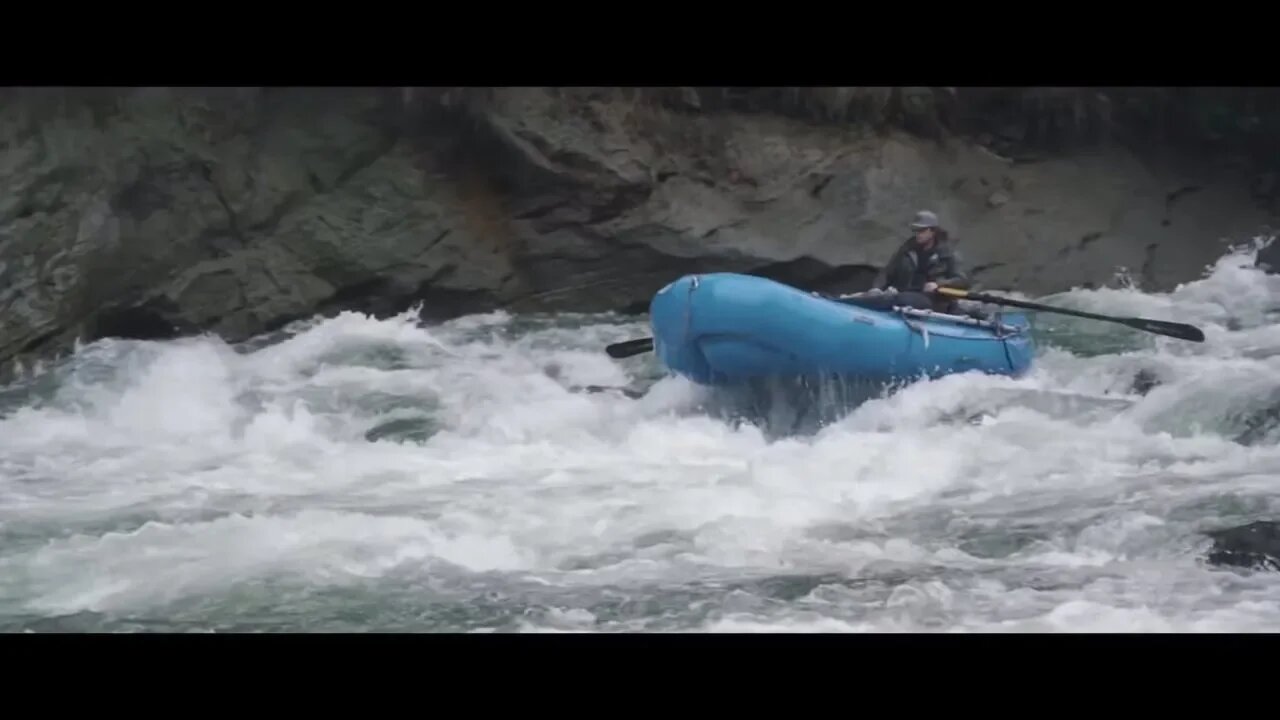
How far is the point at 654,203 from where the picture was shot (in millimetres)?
8195

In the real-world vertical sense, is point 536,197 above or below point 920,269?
above

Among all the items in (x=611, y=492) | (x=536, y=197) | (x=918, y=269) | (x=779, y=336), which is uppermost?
(x=536, y=197)

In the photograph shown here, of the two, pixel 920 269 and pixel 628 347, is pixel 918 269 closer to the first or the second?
pixel 920 269

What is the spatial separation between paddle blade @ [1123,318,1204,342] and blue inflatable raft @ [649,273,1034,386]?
1040 millimetres

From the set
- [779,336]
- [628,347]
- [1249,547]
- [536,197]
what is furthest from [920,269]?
[536,197]

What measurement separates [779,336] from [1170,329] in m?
2.07

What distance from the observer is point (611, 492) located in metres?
4.84

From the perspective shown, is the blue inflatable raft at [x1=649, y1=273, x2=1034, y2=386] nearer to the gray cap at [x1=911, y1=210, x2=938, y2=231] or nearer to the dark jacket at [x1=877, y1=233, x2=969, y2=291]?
the dark jacket at [x1=877, y1=233, x2=969, y2=291]

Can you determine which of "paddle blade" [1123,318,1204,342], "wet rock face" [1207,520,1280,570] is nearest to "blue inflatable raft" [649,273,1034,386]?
"paddle blade" [1123,318,1204,342]

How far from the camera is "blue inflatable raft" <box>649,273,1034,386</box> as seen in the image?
5.45m

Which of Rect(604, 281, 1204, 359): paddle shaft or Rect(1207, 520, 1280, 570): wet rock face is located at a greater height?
Rect(604, 281, 1204, 359): paddle shaft
